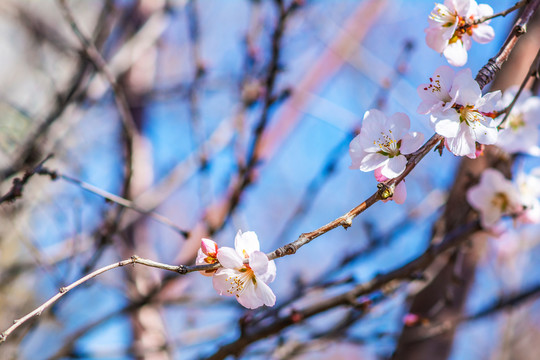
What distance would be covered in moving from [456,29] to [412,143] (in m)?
0.32

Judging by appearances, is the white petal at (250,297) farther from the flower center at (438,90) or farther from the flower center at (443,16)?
the flower center at (443,16)

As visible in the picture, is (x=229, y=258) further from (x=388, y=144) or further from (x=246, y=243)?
(x=388, y=144)

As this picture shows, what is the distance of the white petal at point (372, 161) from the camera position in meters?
0.90

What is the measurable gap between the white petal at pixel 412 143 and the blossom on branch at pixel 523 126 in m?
0.75

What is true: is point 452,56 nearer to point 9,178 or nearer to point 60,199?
point 9,178

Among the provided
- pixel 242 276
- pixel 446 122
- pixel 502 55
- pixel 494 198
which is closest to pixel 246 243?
pixel 242 276

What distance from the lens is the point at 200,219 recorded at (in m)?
2.08

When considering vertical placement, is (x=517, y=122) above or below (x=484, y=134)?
above

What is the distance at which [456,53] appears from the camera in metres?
1.01

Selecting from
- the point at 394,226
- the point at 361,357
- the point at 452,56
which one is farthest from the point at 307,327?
the point at 361,357

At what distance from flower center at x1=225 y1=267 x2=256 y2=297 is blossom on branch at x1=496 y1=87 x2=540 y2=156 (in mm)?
1020

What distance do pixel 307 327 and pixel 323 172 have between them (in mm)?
656

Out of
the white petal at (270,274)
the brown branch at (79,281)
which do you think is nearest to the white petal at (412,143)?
the white petal at (270,274)

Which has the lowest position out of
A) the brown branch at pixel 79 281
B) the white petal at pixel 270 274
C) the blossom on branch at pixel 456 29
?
the brown branch at pixel 79 281
